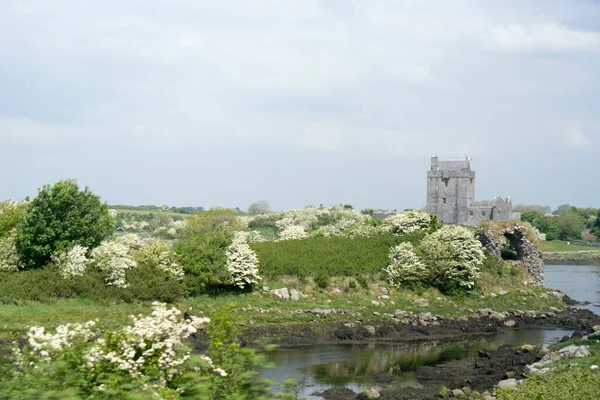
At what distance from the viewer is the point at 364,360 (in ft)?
94.8

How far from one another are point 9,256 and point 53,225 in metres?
2.95

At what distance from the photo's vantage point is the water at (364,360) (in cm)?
2477

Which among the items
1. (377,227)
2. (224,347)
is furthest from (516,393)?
(377,227)

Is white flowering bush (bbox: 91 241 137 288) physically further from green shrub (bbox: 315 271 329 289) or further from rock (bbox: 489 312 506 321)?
rock (bbox: 489 312 506 321)

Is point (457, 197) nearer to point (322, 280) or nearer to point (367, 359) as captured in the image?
point (322, 280)

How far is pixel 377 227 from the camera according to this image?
56.2 meters

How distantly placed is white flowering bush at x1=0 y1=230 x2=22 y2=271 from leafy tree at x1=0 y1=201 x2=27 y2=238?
422cm

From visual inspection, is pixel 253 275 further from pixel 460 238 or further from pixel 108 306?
pixel 460 238

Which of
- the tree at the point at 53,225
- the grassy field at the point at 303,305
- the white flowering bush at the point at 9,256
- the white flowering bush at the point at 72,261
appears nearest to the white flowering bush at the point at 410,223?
the grassy field at the point at 303,305

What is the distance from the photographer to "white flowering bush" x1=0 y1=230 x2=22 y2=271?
1453 inches

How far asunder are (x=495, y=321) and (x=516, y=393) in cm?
1992

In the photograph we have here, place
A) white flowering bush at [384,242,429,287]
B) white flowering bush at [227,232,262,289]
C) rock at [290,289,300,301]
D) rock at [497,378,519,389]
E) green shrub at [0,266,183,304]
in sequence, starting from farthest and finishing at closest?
1. white flowering bush at [384,242,429,287]
2. rock at [290,289,300,301]
3. white flowering bush at [227,232,262,289]
4. green shrub at [0,266,183,304]
5. rock at [497,378,519,389]

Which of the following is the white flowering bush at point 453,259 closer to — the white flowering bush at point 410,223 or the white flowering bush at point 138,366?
the white flowering bush at point 410,223

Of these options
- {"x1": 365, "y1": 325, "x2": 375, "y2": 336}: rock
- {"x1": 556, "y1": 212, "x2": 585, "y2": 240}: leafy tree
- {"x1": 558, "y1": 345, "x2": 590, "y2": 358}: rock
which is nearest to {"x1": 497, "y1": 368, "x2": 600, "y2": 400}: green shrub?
{"x1": 558, "y1": 345, "x2": 590, "y2": 358}: rock
